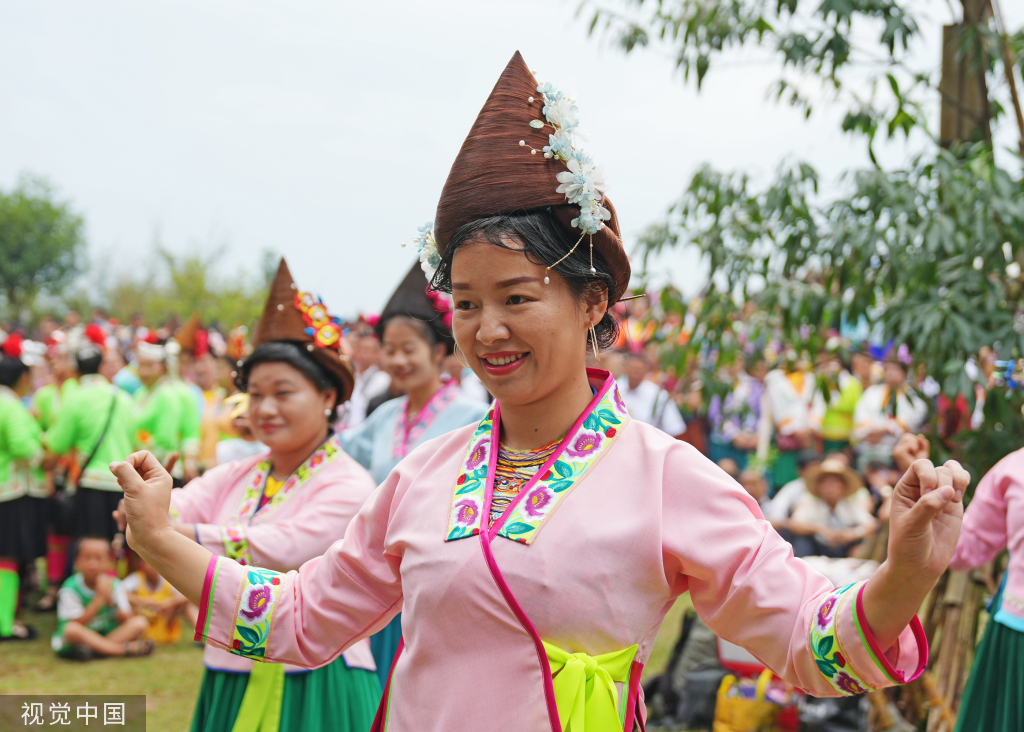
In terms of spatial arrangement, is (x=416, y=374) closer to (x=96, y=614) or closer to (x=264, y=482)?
(x=264, y=482)

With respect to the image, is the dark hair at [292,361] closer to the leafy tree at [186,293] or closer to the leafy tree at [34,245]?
the leafy tree at [186,293]

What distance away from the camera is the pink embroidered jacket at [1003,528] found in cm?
299

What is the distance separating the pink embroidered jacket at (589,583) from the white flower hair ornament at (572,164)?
387 millimetres

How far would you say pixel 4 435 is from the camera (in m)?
6.64

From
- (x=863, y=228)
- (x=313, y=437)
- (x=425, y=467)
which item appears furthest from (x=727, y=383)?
(x=425, y=467)

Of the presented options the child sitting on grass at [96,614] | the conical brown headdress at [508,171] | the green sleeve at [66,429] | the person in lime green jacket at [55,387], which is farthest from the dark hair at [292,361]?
the person in lime green jacket at [55,387]

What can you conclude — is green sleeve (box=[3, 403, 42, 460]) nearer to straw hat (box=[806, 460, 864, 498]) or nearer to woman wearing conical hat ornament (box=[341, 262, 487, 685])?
woman wearing conical hat ornament (box=[341, 262, 487, 685])

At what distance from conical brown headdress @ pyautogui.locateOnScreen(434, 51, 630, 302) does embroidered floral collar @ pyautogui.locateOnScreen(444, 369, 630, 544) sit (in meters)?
0.29

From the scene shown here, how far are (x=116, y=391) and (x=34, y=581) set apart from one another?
7.56 ft

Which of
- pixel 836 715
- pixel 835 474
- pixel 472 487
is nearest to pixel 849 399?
pixel 835 474

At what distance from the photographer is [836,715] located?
171 inches

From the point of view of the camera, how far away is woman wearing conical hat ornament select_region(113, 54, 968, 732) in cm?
155

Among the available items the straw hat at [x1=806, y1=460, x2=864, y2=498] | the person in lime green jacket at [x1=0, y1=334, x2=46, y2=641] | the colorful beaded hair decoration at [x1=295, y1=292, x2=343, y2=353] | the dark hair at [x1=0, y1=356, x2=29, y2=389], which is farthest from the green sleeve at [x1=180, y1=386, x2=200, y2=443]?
the straw hat at [x1=806, y1=460, x2=864, y2=498]

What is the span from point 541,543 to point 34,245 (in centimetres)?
3631
